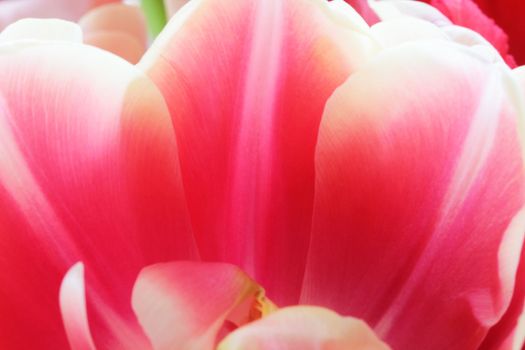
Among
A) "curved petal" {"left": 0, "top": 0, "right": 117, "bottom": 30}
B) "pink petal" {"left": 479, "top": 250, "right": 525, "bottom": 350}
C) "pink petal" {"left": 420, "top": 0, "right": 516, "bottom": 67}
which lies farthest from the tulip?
"curved petal" {"left": 0, "top": 0, "right": 117, "bottom": 30}

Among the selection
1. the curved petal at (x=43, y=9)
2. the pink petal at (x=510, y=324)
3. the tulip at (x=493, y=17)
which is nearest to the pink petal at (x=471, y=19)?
the tulip at (x=493, y=17)

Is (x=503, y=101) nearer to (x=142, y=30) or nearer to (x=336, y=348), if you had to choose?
(x=336, y=348)

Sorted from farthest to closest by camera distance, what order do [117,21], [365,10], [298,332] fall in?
[117,21], [365,10], [298,332]

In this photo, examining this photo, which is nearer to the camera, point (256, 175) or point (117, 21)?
point (256, 175)

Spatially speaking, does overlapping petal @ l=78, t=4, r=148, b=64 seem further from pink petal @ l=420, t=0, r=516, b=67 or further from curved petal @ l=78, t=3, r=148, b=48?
pink petal @ l=420, t=0, r=516, b=67

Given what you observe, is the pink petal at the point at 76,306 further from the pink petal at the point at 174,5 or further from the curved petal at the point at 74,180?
the pink petal at the point at 174,5

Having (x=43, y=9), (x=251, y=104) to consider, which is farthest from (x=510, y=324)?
(x=43, y=9)

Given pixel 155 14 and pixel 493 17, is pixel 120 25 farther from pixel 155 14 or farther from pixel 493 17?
pixel 493 17
